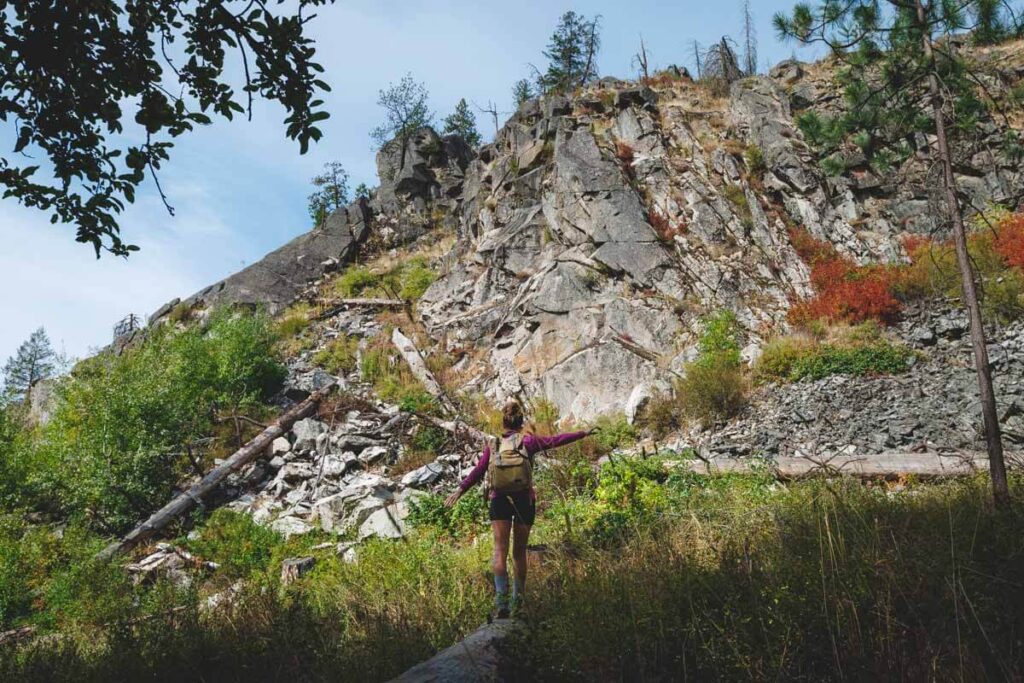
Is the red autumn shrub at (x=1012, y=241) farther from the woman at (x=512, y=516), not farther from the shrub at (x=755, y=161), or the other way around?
the woman at (x=512, y=516)

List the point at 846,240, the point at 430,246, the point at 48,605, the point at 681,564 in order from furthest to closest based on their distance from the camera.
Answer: the point at 430,246 < the point at 846,240 < the point at 48,605 < the point at 681,564

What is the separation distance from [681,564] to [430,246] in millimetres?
25091

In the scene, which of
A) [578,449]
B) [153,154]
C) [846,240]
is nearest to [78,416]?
[578,449]

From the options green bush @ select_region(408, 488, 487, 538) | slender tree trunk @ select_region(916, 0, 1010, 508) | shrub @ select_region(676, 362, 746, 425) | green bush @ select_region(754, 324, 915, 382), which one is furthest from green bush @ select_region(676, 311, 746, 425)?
slender tree trunk @ select_region(916, 0, 1010, 508)

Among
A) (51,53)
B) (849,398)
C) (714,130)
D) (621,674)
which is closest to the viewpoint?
(621,674)

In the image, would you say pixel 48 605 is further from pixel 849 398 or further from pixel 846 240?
pixel 846 240

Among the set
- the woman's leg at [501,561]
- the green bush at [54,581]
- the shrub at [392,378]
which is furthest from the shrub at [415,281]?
the woman's leg at [501,561]

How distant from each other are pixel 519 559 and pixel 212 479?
9661 mm

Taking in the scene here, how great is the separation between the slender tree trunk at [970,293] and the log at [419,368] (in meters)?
10.1

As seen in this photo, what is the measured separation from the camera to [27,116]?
3.29 meters

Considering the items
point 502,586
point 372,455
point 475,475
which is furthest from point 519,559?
point 372,455

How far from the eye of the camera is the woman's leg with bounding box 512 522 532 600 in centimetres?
432

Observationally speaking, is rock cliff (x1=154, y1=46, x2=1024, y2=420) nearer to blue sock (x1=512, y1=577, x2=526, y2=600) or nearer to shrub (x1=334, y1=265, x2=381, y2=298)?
shrub (x1=334, y1=265, x2=381, y2=298)

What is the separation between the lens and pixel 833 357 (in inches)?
447
